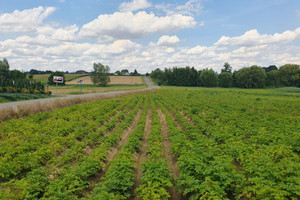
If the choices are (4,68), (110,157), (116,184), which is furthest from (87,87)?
(116,184)

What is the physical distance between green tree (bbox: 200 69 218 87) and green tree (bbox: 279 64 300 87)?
29.8m

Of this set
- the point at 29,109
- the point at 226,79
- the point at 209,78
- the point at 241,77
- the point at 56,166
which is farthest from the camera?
the point at 209,78

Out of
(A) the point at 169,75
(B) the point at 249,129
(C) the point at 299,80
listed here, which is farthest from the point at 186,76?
(B) the point at 249,129

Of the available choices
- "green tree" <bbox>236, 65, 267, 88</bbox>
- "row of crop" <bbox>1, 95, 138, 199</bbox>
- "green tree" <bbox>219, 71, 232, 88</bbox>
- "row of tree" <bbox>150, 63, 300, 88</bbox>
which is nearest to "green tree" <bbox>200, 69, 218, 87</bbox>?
"row of tree" <bbox>150, 63, 300, 88</bbox>

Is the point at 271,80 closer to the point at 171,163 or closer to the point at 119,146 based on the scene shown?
the point at 119,146

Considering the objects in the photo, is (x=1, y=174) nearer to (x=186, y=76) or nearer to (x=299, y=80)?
(x=299, y=80)

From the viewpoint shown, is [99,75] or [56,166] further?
[99,75]

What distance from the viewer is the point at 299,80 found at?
8925cm

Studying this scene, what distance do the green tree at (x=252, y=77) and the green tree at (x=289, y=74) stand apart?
7.29 m

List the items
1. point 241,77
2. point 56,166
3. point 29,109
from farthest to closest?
point 241,77, point 29,109, point 56,166

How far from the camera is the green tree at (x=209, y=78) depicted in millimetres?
108875

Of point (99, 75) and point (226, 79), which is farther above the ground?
point (99, 75)

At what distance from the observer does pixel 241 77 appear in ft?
332

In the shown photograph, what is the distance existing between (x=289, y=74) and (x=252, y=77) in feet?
49.4
